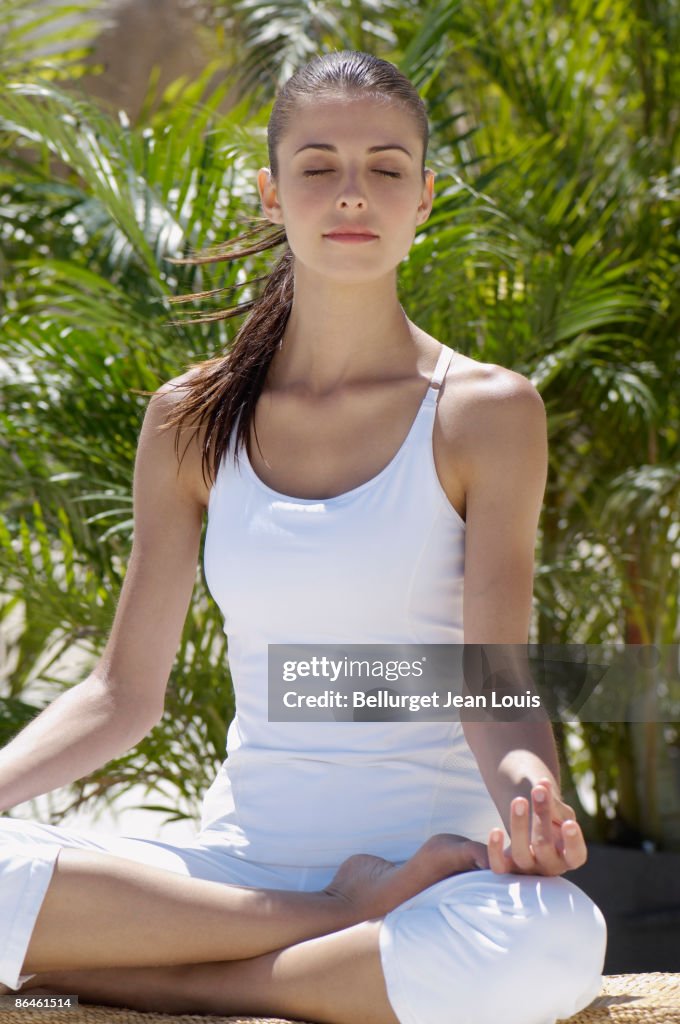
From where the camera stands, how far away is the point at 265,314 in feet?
6.58

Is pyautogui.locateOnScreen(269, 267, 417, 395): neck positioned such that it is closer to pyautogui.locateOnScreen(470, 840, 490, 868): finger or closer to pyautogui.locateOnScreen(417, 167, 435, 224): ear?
pyautogui.locateOnScreen(417, 167, 435, 224): ear

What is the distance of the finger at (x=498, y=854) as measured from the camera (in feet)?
4.58

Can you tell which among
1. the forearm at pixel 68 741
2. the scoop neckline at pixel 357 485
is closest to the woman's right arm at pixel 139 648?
the forearm at pixel 68 741

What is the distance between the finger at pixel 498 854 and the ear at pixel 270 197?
91 centimetres

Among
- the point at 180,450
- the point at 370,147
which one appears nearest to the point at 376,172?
the point at 370,147

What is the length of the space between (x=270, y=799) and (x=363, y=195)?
79 centimetres

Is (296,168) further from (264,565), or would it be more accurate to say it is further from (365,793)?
(365,793)

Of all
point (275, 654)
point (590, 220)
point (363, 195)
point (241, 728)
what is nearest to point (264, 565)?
point (275, 654)

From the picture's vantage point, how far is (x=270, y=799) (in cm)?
171

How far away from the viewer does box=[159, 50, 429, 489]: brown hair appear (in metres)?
1.75

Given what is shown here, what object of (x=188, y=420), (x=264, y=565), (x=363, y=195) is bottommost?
(x=264, y=565)

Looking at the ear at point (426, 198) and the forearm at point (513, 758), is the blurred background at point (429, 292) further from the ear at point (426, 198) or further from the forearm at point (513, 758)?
the forearm at point (513, 758)

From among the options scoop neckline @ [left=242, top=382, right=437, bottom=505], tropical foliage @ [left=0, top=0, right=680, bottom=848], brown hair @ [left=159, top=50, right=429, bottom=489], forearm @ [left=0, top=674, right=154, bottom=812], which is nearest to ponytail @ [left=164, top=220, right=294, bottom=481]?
brown hair @ [left=159, top=50, right=429, bottom=489]

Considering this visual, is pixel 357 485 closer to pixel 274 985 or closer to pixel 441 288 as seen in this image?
pixel 274 985
